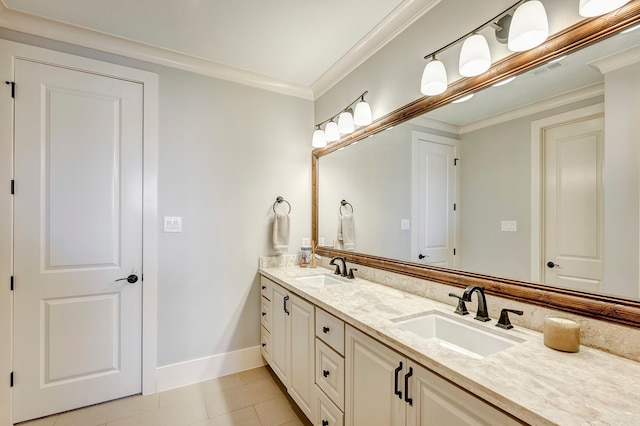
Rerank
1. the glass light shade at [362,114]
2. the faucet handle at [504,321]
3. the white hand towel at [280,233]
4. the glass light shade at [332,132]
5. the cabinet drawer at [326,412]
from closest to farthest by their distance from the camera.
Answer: the faucet handle at [504,321] → the cabinet drawer at [326,412] → the glass light shade at [362,114] → the glass light shade at [332,132] → the white hand towel at [280,233]

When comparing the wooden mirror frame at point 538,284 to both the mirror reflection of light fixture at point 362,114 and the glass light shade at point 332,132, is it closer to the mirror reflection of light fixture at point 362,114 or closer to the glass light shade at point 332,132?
the mirror reflection of light fixture at point 362,114

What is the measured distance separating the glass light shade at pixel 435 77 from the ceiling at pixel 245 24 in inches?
15.9

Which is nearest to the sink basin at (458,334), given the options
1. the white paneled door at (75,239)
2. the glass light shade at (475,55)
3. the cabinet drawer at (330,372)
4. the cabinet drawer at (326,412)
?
the cabinet drawer at (330,372)

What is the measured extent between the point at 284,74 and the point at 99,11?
132cm

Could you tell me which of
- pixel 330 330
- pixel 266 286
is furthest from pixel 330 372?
pixel 266 286

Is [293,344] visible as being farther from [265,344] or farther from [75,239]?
[75,239]

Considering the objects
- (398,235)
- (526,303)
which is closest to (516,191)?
(526,303)

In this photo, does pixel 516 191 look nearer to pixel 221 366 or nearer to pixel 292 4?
pixel 292 4

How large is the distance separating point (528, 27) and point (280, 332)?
2.17 m

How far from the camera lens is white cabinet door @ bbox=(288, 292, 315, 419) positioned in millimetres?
1695

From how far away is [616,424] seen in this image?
642mm

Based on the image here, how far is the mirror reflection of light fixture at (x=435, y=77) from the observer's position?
153cm

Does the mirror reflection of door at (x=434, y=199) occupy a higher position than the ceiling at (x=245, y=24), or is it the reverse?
the ceiling at (x=245, y=24)

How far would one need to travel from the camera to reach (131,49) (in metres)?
2.17
